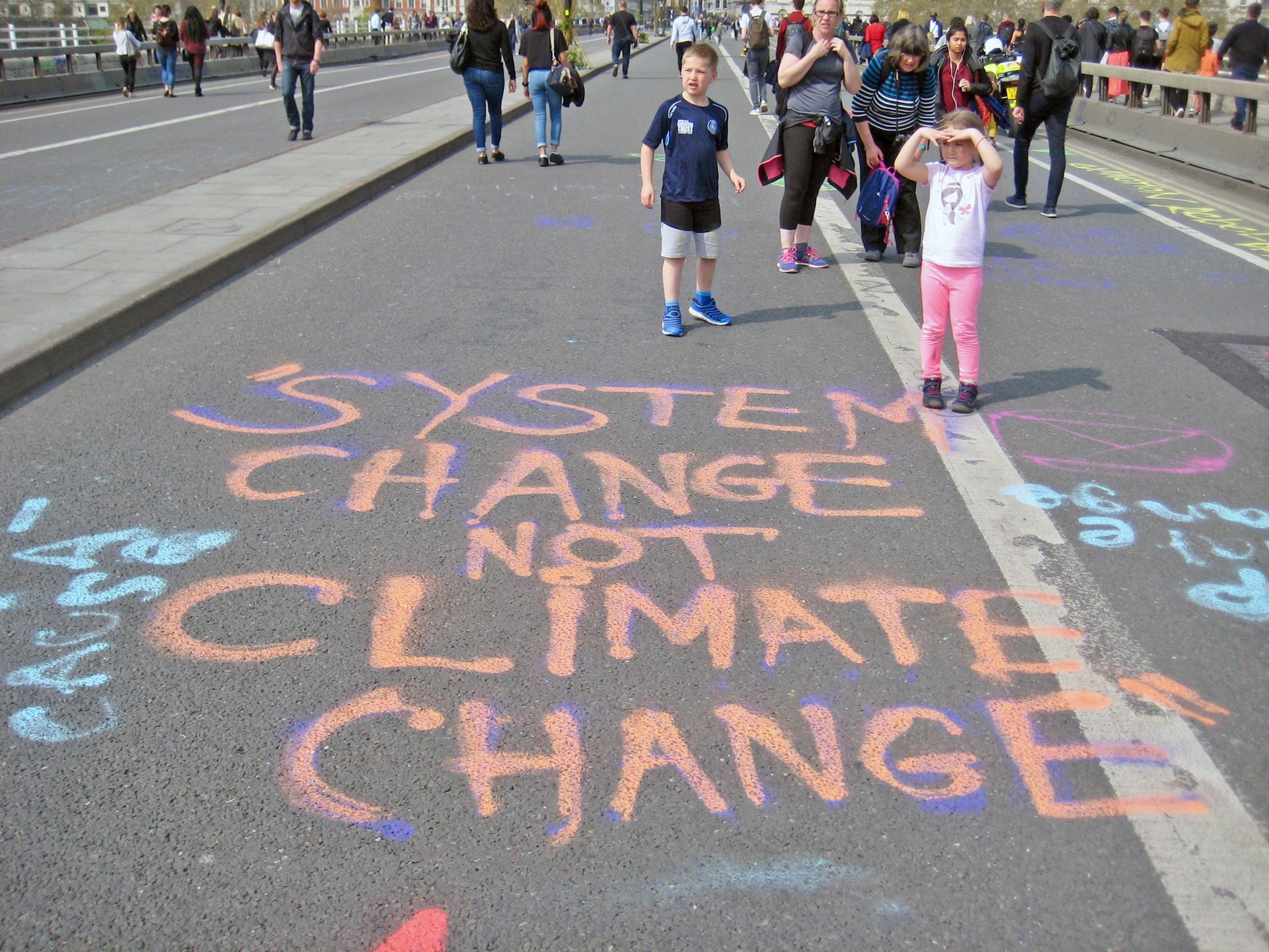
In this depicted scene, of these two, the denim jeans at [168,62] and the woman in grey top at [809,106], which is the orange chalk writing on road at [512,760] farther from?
the denim jeans at [168,62]

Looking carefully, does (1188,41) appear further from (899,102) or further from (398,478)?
(398,478)

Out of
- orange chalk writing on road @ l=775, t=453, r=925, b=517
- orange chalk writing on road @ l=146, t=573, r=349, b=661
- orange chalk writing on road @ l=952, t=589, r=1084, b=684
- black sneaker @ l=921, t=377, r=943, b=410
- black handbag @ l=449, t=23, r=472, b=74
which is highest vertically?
black handbag @ l=449, t=23, r=472, b=74

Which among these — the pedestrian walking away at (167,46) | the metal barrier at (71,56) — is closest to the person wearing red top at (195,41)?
the pedestrian walking away at (167,46)

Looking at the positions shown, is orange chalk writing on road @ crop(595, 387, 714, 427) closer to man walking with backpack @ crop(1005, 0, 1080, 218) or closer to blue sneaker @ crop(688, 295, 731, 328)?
blue sneaker @ crop(688, 295, 731, 328)

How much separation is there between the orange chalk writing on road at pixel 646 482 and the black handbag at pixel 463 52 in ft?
29.1

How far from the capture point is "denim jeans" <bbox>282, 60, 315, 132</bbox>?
1371 centimetres

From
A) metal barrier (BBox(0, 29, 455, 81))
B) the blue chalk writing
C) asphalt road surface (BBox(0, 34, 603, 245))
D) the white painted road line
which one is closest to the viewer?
the white painted road line

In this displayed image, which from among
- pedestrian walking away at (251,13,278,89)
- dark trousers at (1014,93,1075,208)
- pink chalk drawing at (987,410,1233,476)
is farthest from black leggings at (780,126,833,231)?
pedestrian walking away at (251,13,278,89)

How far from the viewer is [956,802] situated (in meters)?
2.57

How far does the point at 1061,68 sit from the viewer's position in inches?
374

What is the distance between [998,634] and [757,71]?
19368 millimetres

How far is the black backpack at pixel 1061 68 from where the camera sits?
9461 mm

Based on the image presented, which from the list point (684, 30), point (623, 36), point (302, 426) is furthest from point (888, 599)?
point (623, 36)

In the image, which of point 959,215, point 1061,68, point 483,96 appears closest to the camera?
point 959,215
